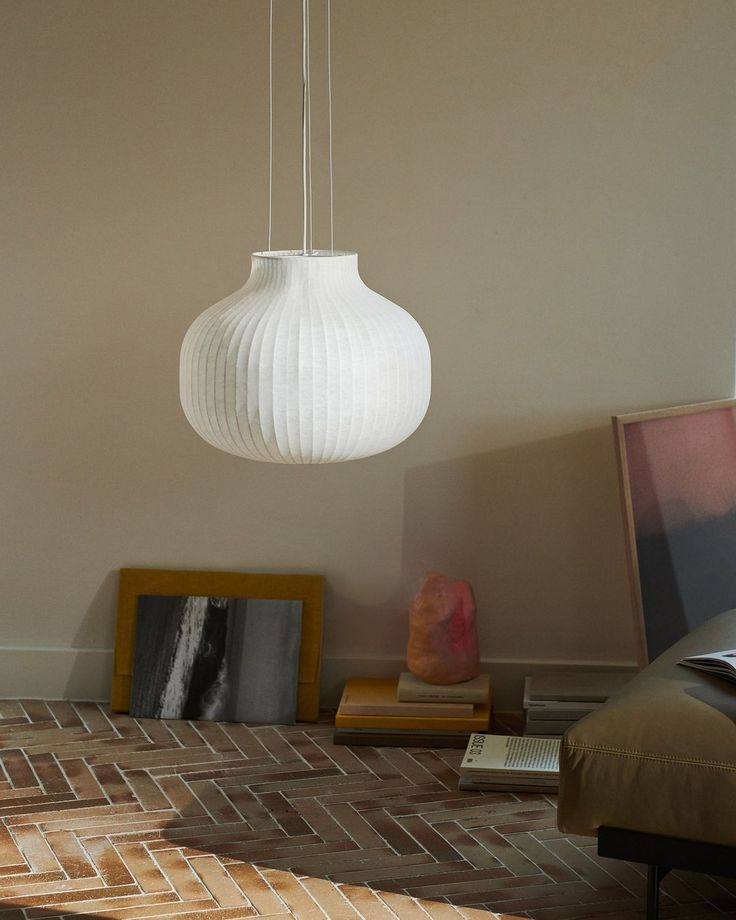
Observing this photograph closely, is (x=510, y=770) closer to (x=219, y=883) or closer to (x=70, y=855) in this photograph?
(x=219, y=883)

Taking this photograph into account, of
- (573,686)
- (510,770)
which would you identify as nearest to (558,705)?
(573,686)

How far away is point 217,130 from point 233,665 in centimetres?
214

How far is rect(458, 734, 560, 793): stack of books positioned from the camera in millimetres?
4109

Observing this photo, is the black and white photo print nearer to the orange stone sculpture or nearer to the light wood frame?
the orange stone sculpture

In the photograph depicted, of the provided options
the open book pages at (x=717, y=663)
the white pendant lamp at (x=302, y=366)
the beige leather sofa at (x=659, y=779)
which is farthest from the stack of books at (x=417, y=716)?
the white pendant lamp at (x=302, y=366)

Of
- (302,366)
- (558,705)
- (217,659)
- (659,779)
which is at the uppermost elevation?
(302,366)

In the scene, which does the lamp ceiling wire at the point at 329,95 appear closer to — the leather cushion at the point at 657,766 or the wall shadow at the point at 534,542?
the wall shadow at the point at 534,542

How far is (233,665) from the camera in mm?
4852

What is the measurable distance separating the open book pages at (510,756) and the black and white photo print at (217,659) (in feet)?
2.85

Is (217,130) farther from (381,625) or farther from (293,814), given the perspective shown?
(293,814)

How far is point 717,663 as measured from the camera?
125 inches

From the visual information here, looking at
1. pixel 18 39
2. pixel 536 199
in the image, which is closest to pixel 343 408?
pixel 536 199

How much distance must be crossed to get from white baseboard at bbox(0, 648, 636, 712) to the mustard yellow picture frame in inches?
5.3

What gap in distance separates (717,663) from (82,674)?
286 centimetres
